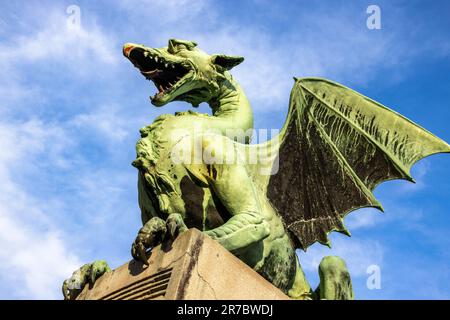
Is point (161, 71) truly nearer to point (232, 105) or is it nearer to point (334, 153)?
point (232, 105)

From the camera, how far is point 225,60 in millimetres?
6812

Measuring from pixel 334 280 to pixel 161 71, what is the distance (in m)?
2.49

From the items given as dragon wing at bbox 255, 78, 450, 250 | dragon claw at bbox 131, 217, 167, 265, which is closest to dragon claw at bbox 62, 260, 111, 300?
dragon claw at bbox 131, 217, 167, 265

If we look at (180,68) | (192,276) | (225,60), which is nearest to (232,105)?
(225,60)

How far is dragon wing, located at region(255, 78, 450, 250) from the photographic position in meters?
6.63

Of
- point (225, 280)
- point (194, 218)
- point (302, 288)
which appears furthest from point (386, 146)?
point (225, 280)

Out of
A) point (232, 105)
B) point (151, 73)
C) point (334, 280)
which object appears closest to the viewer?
point (334, 280)

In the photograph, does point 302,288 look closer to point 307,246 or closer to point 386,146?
point 307,246

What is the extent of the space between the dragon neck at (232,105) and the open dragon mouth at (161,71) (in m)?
0.50

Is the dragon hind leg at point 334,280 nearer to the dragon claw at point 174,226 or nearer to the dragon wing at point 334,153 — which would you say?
the dragon wing at point 334,153

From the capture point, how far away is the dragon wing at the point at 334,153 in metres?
6.63

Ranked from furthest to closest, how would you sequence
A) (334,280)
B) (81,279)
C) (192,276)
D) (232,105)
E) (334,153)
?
(232,105)
(334,153)
(334,280)
(81,279)
(192,276)

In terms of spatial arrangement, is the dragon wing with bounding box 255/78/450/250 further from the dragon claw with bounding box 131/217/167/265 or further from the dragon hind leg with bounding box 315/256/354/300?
the dragon claw with bounding box 131/217/167/265

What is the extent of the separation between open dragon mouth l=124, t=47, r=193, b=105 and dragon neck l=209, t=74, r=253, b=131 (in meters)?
0.50
